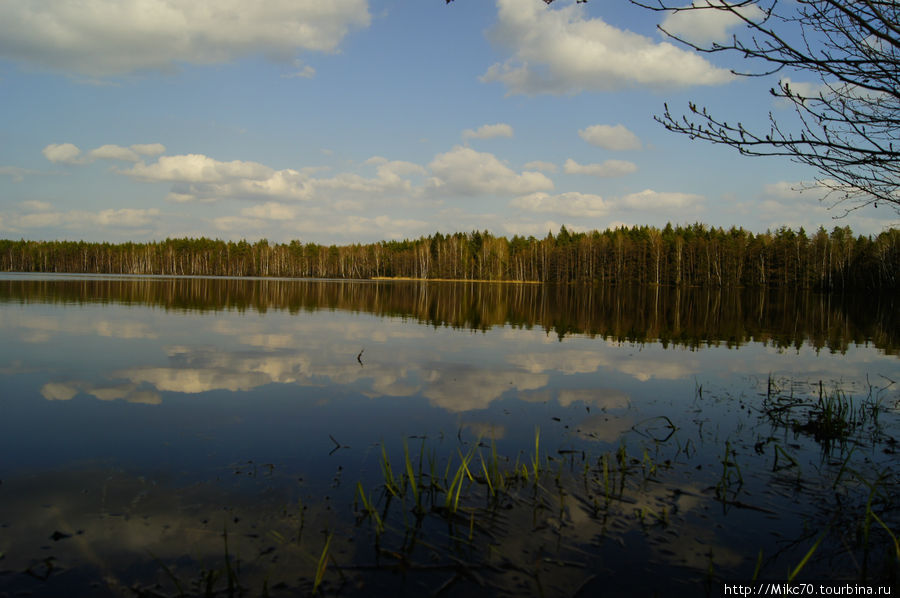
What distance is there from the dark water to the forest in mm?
96328

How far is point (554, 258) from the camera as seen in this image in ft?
429

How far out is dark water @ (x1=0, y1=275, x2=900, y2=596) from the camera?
15.0 feet

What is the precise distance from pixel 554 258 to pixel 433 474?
127901 mm

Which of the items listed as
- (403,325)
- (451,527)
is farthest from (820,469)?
(403,325)

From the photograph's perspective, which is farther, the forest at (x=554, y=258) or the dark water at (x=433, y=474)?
the forest at (x=554, y=258)

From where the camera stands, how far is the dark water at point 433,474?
4586 mm

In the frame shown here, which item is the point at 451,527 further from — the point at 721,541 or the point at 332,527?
the point at 721,541

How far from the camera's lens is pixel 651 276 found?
117 m

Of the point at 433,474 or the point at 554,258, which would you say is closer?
the point at 433,474

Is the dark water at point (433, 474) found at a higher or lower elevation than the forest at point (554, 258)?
lower

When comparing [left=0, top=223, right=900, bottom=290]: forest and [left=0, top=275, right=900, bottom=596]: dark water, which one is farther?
[left=0, top=223, right=900, bottom=290]: forest

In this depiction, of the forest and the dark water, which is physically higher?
the forest

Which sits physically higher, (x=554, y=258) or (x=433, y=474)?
(x=554, y=258)

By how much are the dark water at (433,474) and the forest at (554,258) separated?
96328 millimetres
